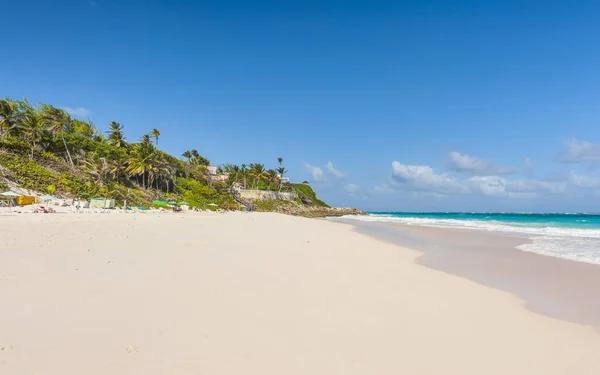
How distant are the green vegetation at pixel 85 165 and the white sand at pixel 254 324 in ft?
111

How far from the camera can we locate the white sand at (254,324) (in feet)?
11.1

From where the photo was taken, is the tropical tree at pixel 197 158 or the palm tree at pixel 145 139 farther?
the tropical tree at pixel 197 158

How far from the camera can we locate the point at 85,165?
142 ft

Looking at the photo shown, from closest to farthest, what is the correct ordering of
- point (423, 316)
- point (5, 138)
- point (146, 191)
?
point (423, 316) → point (5, 138) → point (146, 191)

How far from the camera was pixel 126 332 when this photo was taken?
12.6ft

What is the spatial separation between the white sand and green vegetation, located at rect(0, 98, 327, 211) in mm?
33769

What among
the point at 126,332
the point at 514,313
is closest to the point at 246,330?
the point at 126,332

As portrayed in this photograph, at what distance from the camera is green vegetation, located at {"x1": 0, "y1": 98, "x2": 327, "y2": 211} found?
117 feet

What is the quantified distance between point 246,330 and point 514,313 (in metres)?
4.78

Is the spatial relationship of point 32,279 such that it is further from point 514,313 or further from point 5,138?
point 5,138

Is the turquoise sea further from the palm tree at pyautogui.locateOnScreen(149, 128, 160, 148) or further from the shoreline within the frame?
the palm tree at pyautogui.locateOnScreen(149, 128, 160, 148)

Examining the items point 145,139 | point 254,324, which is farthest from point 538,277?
point 145,139

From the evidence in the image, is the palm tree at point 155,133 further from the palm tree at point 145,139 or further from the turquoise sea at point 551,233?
the turquoise sea at point 551,233

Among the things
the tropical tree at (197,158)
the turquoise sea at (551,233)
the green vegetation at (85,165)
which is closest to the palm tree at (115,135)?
the green vegetation at (85,165)
